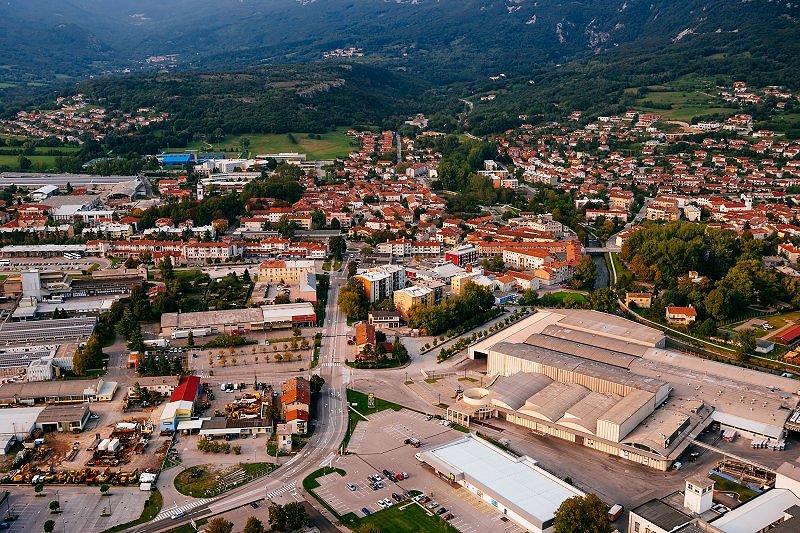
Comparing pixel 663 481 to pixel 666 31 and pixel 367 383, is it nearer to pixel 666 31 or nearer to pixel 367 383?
pixel 367 383

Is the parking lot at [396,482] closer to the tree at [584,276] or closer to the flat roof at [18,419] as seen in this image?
the flat roof at [18,419]

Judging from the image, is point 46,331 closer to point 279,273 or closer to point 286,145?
point 279,273

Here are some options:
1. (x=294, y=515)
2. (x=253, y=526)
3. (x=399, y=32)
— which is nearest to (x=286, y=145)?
(x=294, y=515)

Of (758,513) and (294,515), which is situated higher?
(294,515)

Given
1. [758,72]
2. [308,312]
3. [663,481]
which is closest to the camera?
[663,481]

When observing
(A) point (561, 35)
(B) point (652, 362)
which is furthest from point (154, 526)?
(A) point (561, 35)

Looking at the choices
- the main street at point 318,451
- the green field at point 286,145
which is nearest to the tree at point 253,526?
the main street at point 318,451

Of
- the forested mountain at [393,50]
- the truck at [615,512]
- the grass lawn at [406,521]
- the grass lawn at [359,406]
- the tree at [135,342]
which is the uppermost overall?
the forested mountain at [393,50]
